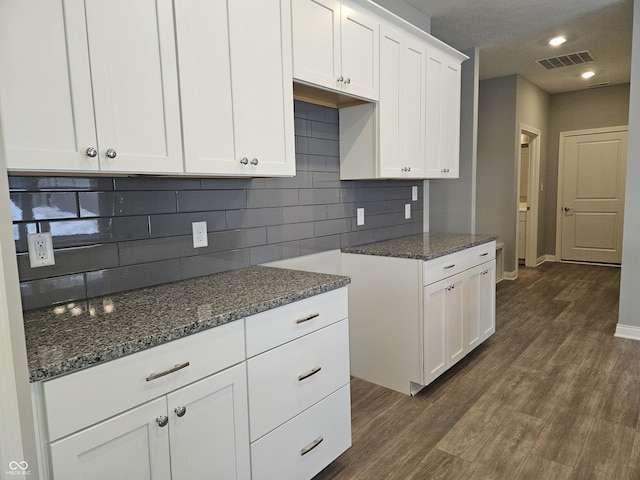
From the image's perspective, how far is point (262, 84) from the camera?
1844 millimetres

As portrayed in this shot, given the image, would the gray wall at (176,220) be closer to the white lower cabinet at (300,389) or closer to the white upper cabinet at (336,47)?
the white upper cabinet at (336,47)

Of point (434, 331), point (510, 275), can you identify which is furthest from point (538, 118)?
point (434, 331)

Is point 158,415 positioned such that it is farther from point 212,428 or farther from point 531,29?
point 531,29

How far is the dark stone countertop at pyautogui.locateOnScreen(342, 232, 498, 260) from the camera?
2.61m

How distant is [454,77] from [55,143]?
2.99 m

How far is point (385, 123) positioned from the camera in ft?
8.73

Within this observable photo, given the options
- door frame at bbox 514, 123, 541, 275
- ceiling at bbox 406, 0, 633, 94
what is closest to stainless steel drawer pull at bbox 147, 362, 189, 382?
ceiling at bbox 406, 0, 633, 94

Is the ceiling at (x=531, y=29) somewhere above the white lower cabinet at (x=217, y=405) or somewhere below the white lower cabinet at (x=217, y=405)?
above

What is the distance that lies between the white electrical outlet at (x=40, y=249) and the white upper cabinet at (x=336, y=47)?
1.26 metres

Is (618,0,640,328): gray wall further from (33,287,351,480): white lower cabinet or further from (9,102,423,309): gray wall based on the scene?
(33,287,351,480): white lower cabinet

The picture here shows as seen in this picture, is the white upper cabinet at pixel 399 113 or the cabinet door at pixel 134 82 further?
the white upper cabinet at pixel 399 113

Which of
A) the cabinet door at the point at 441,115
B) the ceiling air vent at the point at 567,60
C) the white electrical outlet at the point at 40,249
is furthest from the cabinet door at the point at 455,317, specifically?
the ceiling air vent at the point at 567,60

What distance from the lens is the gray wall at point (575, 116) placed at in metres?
6.26

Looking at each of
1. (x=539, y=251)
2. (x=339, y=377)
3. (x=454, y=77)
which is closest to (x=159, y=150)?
(x=339, y=377)
